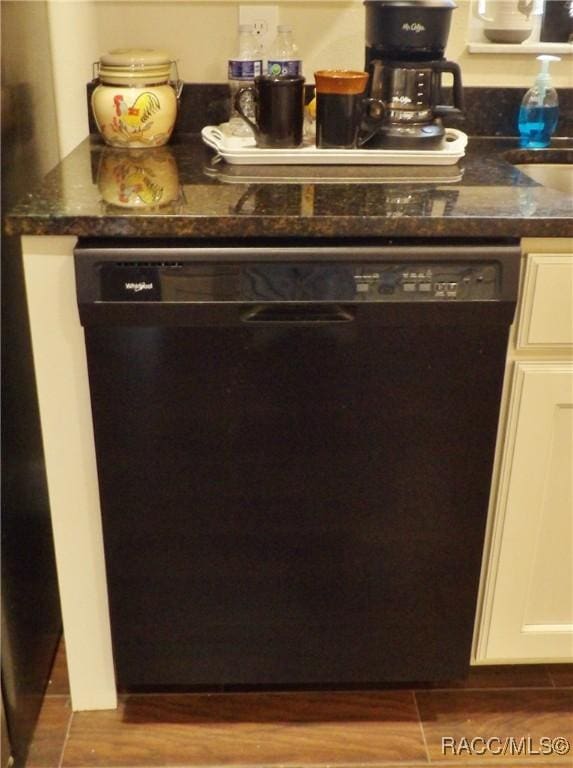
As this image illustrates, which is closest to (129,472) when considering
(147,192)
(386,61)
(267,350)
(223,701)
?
(267,350)

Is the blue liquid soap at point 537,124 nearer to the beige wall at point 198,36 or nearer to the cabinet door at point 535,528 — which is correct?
the beige wall at point 198,36

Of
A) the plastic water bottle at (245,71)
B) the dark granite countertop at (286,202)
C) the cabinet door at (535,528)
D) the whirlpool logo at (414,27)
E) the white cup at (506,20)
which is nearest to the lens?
the dark granite countertop at (286,202)

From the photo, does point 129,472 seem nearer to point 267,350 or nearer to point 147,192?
point 267,350

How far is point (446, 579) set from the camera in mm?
1347

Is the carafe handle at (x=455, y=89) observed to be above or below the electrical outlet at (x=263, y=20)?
below

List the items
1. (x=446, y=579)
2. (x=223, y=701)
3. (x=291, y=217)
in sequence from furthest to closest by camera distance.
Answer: (x=223, y=701) → (x=446, y=579) → (x=291, y=217)

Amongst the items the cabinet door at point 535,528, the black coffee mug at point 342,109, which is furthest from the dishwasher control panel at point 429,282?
the black coffee mug at point 342,109

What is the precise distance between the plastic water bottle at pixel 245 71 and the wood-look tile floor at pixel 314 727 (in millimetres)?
1056

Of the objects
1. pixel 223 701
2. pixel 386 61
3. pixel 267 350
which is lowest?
pixel 223 701

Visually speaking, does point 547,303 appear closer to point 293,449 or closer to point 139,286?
point 293,449

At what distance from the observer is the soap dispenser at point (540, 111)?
1615mm

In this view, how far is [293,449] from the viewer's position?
123 cm

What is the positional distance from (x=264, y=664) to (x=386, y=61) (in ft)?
3.49

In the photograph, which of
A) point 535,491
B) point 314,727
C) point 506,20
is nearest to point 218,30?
point 506,20
